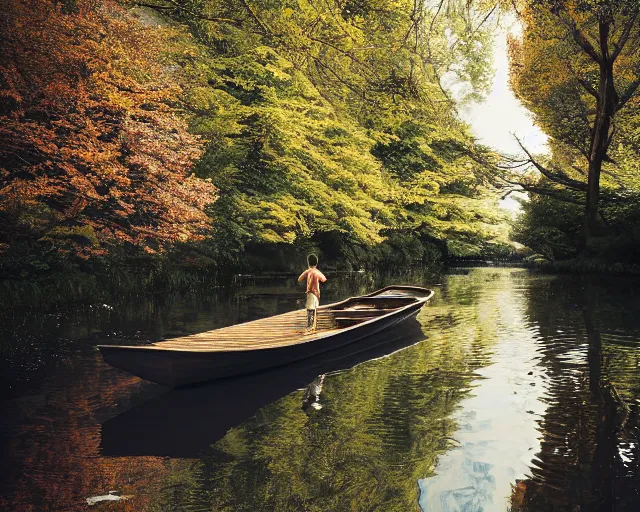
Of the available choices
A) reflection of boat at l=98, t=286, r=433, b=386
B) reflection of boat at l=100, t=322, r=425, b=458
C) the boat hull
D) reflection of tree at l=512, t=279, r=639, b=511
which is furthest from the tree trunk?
the boat hull

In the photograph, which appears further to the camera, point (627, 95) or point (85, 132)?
point (627, 95)

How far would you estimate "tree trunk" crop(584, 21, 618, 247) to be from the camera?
2961 centimetres

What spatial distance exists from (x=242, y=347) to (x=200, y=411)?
1.66 metres

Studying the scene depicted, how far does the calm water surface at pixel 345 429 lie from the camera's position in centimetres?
604

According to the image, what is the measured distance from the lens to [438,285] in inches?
1135

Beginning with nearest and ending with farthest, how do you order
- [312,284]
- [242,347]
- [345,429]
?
[345,429] < [242,347] < [312,284]

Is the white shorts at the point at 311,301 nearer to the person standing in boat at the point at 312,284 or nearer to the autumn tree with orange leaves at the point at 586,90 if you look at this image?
the person standing in boat at the point at 312,284

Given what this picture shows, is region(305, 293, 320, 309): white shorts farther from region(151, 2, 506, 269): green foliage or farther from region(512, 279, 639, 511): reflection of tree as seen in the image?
region(151, 2, 506, 269): green foliage

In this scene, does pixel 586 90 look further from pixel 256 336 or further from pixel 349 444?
pixel 349 444

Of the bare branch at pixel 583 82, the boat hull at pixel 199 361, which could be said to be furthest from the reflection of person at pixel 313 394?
the bare branch at pixel 583 82

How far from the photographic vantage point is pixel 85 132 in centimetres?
1775

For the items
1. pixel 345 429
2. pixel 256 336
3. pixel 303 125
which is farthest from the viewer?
pixel 303 125

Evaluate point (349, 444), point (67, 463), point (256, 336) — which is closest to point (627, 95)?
point (256, 336)

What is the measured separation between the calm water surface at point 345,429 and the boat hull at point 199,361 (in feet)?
0.79
